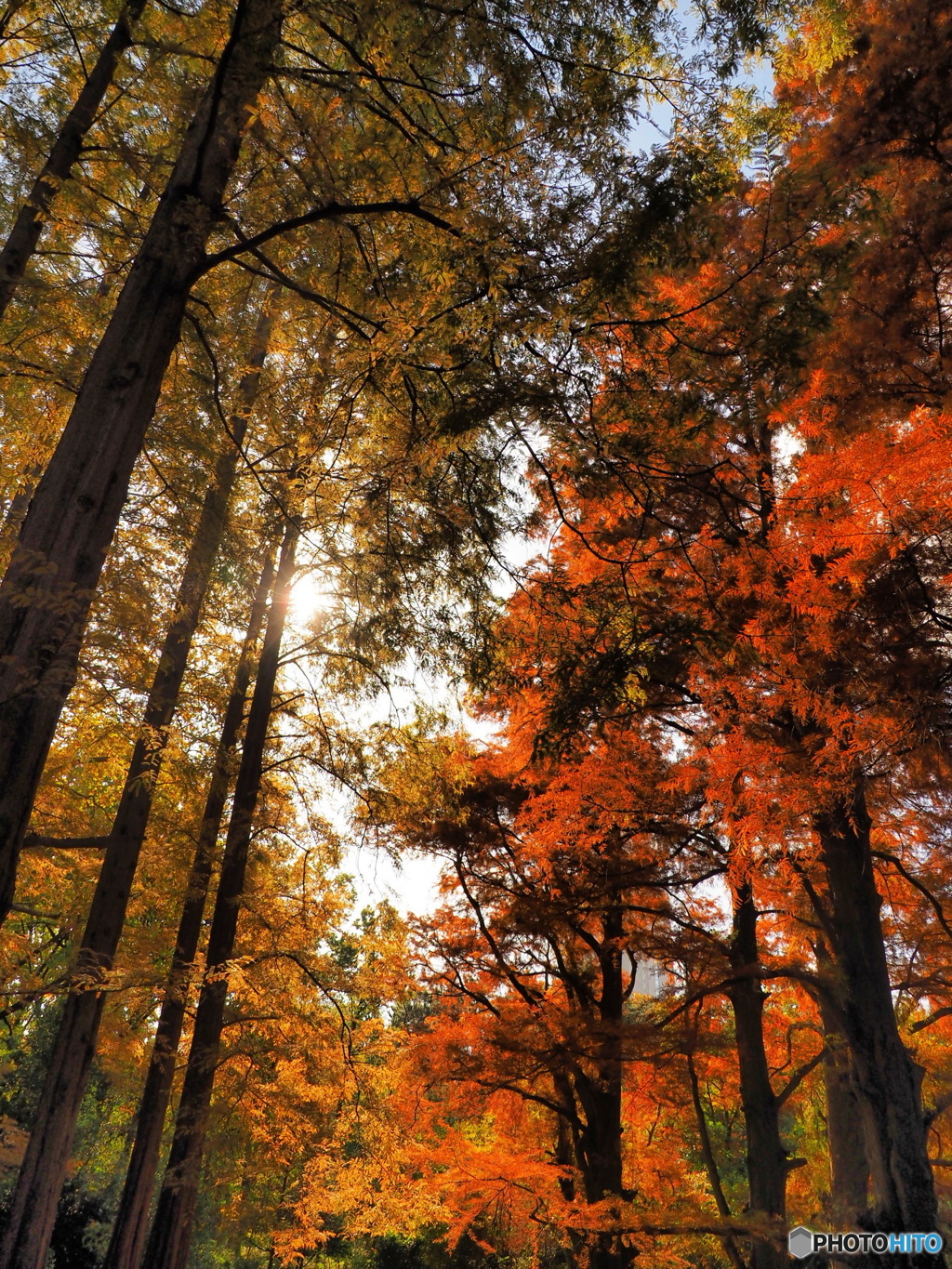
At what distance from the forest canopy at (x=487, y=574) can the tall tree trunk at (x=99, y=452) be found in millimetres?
22

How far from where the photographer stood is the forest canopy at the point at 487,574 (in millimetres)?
4152

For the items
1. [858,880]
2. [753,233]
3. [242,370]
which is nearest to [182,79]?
[242,370]

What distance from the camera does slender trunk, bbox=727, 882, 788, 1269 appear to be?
8.44 m

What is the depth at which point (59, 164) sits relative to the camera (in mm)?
5953

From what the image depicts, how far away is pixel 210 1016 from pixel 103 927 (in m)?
1.48

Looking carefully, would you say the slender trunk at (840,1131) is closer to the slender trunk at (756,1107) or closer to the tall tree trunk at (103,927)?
the slender trunk at (756,1107)

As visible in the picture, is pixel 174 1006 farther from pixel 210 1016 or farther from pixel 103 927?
pixel 103 927

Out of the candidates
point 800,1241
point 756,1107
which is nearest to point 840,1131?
point 756,1107

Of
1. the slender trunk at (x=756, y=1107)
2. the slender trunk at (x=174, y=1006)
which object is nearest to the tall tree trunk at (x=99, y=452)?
the slender trunk at (x=174, y=1006)

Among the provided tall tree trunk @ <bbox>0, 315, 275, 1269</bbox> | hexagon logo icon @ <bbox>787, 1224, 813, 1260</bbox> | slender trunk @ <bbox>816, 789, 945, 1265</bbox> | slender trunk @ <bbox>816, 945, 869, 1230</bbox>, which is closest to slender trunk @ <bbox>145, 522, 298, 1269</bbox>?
tall tree trunk @ <bbox>0, 315, 275, 1269</bbox>

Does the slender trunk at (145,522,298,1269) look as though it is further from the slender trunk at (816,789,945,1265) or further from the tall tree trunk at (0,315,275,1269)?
the slender trunk at (816,789,945,1265)

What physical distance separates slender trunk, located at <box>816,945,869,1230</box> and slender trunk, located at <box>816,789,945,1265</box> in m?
1.81

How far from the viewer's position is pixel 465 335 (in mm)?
4379

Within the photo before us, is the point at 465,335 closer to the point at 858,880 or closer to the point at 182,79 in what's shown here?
the point at 182,79
